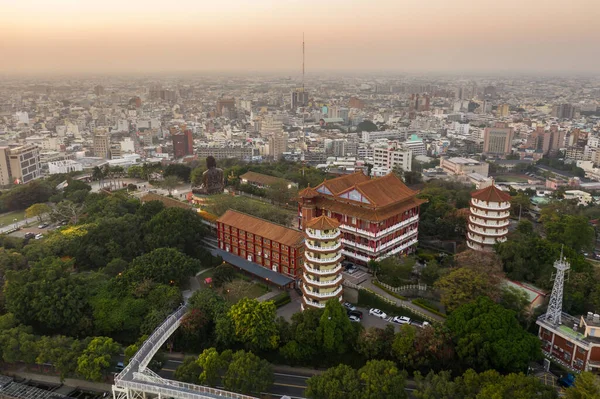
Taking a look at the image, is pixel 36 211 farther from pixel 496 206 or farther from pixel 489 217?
pixel 496 206

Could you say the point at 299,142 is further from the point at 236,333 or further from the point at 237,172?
the point at 236,333

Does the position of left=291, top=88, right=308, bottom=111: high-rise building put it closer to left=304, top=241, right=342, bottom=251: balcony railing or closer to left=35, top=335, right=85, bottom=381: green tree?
left=304, top=241, right=342, bottom=251: balcony railing

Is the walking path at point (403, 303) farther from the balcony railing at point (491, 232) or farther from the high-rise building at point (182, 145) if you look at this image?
the high-rise building at point (182, 145)

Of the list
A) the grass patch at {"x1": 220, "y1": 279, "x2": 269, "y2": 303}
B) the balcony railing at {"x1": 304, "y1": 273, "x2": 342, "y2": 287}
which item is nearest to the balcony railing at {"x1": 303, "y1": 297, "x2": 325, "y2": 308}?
the balcony railing at {"x1": 304, "y1": 273, "x2": 342, "y2": 287}

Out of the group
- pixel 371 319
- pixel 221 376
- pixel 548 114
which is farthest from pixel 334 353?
pixel 548 114

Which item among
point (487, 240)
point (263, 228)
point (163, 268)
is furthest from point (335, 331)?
point (487, 240)

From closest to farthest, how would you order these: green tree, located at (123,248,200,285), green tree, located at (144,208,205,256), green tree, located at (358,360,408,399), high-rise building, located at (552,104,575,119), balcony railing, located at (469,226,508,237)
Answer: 1. green tree, located at (358,360,408,399)
2. green tree, located at (123,248,200,285)
3. balcony railing, located at (469,226,508,237)
4. green tree, located at (144,208,205,256)
5. high-rise building, located at (552,104,575,119)

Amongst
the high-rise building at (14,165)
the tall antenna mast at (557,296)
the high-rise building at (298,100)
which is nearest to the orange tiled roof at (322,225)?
the tall antenna mast at (557,296)
